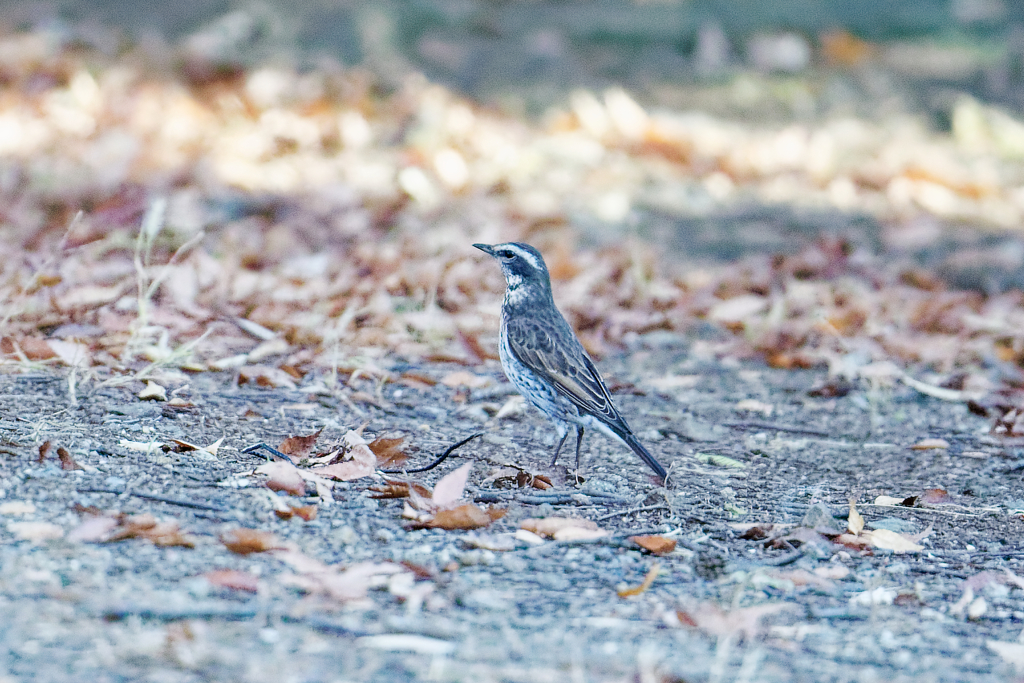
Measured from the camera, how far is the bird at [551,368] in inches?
174

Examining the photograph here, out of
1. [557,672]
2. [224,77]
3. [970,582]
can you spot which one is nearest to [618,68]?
[224,77]

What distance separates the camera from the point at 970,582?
338 cm

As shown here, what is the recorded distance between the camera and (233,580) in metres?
2.91

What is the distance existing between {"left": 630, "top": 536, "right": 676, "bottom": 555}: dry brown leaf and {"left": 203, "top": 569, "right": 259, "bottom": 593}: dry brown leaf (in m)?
1.18

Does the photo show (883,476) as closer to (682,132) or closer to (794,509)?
(794,509)

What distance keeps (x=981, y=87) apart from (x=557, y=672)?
9.70 m

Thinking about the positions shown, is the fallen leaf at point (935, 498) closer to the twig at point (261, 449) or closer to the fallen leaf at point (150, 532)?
the twig at point (261, 449)

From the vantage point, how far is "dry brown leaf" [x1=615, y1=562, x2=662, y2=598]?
10.3ft

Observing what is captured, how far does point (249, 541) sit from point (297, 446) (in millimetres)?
941

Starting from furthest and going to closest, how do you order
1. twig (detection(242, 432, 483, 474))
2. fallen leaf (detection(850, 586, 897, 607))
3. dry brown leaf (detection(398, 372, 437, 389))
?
dry brown leaf (detection(398, 372, 437, 389))
twig (detection(242, 432, 483, 474))
fallen leaf (detection(850, 586, 897, 607))

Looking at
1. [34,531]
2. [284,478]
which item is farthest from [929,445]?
[34,531]

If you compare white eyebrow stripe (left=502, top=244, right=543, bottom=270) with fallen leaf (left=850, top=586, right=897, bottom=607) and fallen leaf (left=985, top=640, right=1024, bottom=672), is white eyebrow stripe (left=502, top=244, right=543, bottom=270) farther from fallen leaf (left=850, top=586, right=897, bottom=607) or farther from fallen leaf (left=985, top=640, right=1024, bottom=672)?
fallen leaf (left=985, top=640, right=1024, bottom=672)

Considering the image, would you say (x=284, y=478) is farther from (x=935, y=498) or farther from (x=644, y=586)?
(x=935, y=498)

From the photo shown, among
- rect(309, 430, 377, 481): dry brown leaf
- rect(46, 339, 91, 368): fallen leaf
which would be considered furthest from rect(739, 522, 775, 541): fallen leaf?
rect(46, 339, 91, 368): fallen leaf
